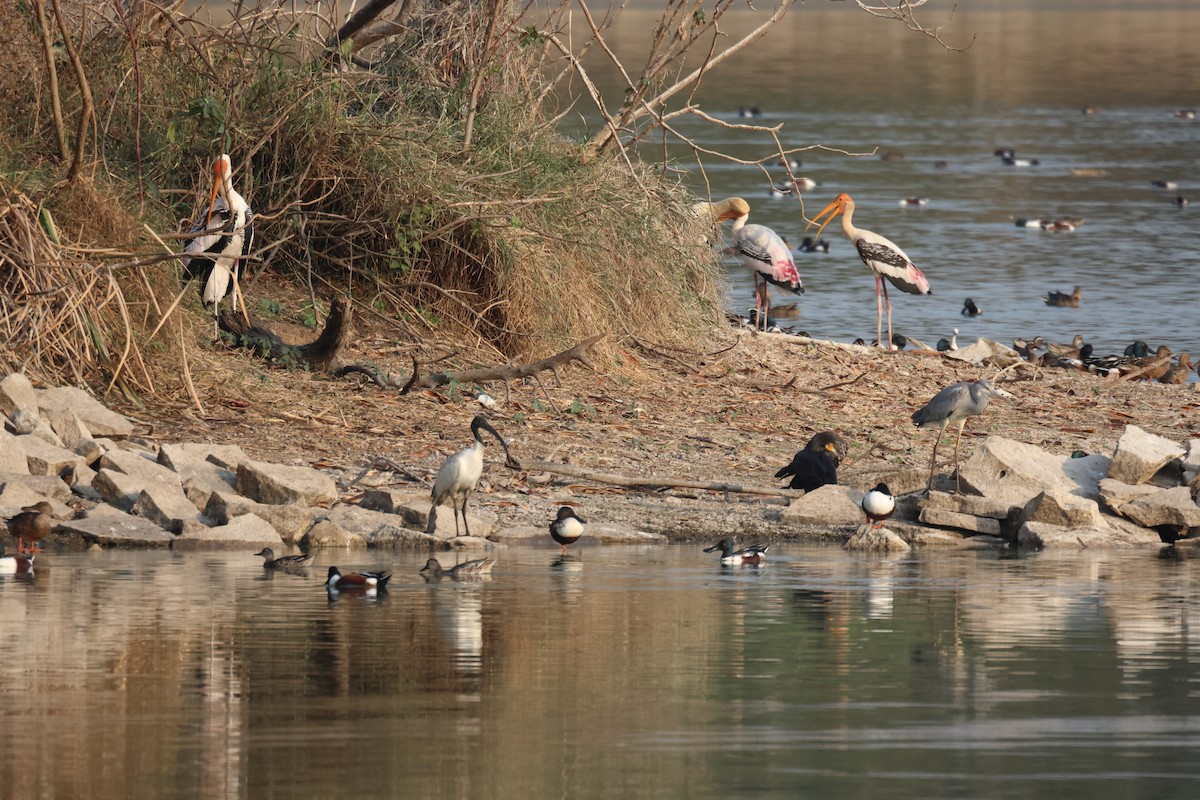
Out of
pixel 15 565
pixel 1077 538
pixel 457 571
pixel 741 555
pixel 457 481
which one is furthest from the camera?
pixel 1077 538

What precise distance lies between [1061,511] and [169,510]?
4808 millimetres

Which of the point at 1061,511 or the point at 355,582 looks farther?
the point at 1061,511

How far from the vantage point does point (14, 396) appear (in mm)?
11539

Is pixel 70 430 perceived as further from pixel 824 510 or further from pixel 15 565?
pixel 824 510

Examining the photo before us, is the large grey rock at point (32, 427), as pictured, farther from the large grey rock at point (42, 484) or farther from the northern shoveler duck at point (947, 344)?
the northern shoveler duck at point (947, 344)

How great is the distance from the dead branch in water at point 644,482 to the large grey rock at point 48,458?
8.53 ft

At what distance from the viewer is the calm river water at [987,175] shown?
26406mm

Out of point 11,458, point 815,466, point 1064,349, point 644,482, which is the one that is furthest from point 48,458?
point 1064,349

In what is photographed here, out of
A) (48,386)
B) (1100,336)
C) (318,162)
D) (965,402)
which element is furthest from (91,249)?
(1100,336)

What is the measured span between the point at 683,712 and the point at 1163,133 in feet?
179

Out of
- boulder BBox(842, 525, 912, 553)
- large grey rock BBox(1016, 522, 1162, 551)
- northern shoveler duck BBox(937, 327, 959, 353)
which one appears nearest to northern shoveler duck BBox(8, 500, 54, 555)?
boulder BBox(842, 525, 912, 553)

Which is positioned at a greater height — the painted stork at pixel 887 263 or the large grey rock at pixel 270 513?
the painted stork at pixel 887 263

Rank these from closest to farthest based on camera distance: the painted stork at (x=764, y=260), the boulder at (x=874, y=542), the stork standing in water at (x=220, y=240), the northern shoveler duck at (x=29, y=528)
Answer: the northern shoveler duck at (x=29, y=528)
the boulder at (x=874, y=542)
the stork standing in water at (x=220, y=240)
the painted stork at (x=764, y=260)

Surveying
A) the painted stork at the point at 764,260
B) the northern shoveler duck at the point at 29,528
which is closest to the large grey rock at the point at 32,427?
the northern shoveler duck at the point at 29,528
